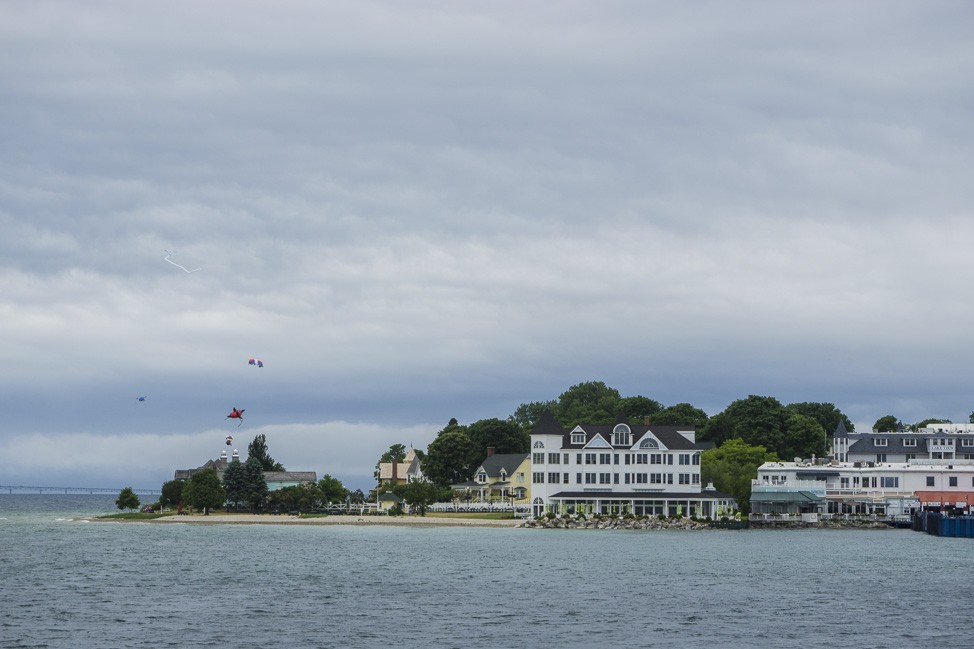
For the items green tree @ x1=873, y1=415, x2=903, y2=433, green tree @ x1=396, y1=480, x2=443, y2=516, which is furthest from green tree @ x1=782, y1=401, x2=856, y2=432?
green tree @ x1=396, y1=480, x2=443, y2=516

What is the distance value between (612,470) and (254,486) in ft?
122

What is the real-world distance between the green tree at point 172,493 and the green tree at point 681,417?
60394mm

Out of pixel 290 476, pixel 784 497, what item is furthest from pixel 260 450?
pixel 784 497

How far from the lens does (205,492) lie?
407 feet

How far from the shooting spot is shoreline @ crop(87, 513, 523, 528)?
370 ft

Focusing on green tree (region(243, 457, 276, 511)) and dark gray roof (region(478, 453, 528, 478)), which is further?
dark gray roof (region(478, 453, 528, 478))

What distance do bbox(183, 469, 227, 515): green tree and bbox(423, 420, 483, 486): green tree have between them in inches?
1171

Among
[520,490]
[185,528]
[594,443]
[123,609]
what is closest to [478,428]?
[520,490]

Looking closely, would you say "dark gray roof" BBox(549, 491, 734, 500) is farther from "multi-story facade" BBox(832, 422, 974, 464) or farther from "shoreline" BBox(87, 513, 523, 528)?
"multi-story facade" BBox(832, 422, 974, 464)

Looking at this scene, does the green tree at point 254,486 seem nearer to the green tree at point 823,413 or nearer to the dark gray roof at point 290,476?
the dark gray roof at point 290,476

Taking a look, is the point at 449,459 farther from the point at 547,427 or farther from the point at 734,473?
the point at 734,473

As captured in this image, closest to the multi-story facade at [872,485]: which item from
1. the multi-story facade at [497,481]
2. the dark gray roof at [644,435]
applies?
the dark gray roof at [644,435]

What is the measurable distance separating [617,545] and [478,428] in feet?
230

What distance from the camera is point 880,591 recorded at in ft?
186
